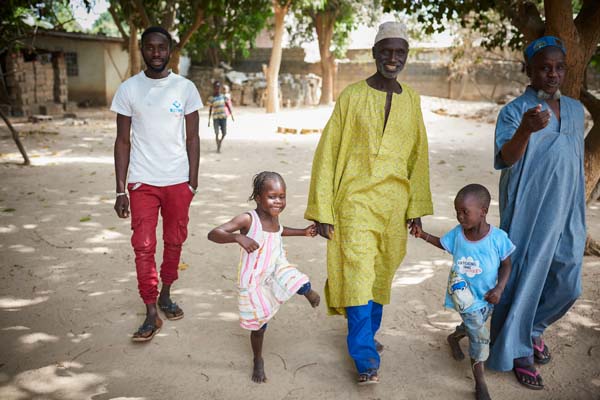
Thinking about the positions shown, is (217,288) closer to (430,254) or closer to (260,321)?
(260,321)

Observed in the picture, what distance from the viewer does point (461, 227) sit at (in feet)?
9.08

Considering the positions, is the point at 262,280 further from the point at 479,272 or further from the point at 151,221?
the point at 479,272

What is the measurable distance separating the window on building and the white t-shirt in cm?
2018

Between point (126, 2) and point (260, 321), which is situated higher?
point (126, 2)

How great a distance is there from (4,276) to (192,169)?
2009 mm

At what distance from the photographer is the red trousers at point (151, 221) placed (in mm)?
3217

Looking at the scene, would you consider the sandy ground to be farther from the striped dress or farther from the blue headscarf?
the blue headscarf

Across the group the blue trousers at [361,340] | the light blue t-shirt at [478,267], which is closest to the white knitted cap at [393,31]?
the light blue t-shirt at [478,267]

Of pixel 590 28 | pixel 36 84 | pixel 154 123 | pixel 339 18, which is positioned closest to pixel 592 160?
pixel 590 28

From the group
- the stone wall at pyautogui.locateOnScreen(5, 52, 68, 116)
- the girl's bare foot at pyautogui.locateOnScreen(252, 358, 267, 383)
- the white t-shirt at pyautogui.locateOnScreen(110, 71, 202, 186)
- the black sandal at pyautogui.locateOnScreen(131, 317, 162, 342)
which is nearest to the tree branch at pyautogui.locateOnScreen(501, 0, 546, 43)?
the white t-shirt at pyautogui.locateOnScreen(110, 71, 202, 186)

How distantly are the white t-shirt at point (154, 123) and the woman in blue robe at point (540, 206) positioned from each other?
74.9 inches

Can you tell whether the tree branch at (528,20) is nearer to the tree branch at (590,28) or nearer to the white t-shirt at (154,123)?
the tree branch at (590,28)

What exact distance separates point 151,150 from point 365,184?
1.36m

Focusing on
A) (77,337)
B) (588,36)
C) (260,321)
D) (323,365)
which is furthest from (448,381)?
(588,36)
